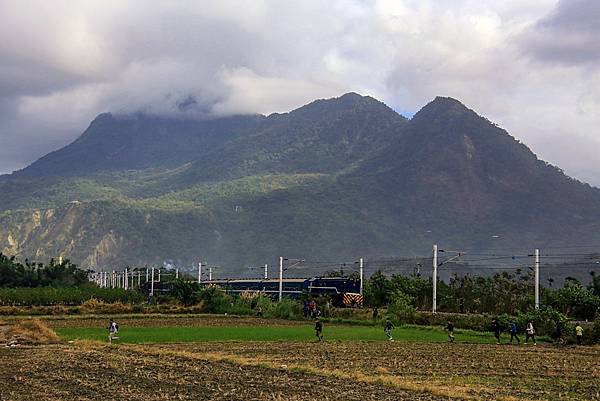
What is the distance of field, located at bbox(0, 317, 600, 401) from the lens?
21.1m

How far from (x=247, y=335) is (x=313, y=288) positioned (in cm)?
3867

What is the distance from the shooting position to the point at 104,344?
3759cm

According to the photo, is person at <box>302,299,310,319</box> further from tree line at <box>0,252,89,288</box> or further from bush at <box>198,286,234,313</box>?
tree line at <box>0,252,89,288</box>

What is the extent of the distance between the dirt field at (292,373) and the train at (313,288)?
1641 inches

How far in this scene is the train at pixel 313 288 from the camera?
80.2m

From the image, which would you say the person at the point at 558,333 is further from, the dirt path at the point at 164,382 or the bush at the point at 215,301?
the bush at the point at 215,301

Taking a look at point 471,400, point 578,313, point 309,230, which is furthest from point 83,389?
point 309,230

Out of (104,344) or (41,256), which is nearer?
(104,344)

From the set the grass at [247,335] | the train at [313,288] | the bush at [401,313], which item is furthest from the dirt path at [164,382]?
the train at [313,288]

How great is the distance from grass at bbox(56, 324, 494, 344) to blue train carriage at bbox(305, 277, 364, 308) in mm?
24468

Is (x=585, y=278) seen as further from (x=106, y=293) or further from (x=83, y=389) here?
(x=83, y=389)

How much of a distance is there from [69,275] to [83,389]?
319 feet

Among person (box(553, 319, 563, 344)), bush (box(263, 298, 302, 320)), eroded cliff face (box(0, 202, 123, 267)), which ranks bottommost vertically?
bush (box(263, 298, 302, 320))

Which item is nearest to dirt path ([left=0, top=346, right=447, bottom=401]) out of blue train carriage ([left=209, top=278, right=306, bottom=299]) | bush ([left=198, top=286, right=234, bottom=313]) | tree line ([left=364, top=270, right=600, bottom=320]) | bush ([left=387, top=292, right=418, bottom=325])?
bush ([left=387, top=292, right=418, bottom=325])
